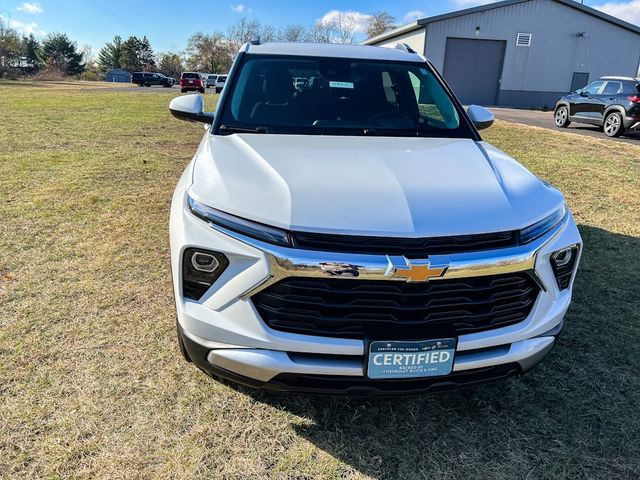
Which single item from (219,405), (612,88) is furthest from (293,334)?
(612,88)

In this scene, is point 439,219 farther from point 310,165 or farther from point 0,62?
point 0,62

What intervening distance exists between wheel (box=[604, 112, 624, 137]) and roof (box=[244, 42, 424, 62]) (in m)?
12.1

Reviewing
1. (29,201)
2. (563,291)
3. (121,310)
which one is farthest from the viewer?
(29,201)

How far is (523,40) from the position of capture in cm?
2744

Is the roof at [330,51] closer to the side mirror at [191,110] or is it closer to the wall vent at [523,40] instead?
the side mirror at [191,110]

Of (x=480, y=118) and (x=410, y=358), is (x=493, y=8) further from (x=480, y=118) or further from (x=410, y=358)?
(x=410, y=358)

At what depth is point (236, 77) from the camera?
331 cm

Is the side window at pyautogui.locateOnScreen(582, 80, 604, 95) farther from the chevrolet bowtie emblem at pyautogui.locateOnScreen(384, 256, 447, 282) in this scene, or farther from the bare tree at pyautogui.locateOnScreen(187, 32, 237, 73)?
the bare tree at pyautogui.locateOnScreen(187, 32, 237, 73)

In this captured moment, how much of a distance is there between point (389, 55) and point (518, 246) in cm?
228

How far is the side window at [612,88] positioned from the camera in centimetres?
1355

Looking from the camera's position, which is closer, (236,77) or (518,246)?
(518,246)

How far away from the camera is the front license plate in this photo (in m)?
1.87

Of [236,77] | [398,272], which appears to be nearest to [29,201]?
[236,77]

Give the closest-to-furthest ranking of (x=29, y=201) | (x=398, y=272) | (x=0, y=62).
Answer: (x=398, y=272)
(x=29, y=201)
(x=0, y=62)
